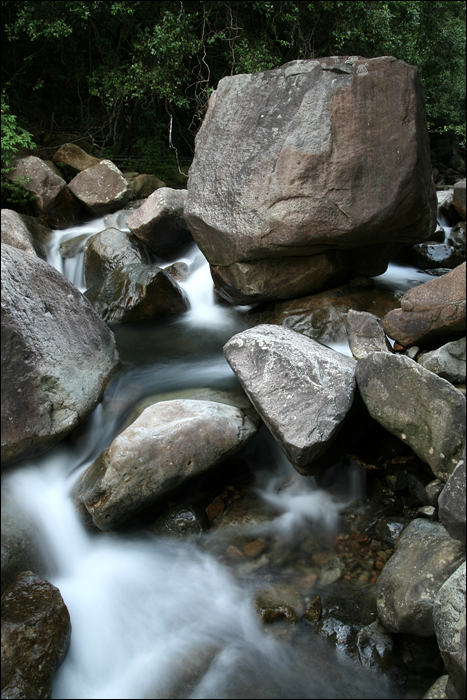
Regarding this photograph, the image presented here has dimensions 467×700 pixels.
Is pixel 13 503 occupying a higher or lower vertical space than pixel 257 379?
lower

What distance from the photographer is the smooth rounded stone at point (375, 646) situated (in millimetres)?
2492

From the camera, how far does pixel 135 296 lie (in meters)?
5.93

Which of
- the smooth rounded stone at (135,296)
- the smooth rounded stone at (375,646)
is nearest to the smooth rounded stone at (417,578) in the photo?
the smooth rounded stone at (375,646)

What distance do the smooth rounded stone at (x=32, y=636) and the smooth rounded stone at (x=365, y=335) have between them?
2.76 m

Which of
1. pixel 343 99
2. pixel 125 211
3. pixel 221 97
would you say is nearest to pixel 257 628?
pixel 343 99

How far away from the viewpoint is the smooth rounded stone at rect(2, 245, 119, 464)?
128 inches

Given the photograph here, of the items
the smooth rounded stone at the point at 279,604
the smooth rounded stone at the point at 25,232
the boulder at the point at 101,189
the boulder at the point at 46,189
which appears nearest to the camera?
the smooth rounded stone at the point at 279,604

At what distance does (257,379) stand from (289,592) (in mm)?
1396

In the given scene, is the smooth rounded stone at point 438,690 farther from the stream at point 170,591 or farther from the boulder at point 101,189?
the boulder at point 101,189

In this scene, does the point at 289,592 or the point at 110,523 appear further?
the point at 110,523

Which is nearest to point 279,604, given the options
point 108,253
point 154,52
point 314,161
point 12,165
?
point 314,161

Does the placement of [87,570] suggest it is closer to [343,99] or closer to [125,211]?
[343,99]

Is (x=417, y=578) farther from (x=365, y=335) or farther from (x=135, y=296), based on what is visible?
(x=135, y=296)

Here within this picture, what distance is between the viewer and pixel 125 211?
8555mm
